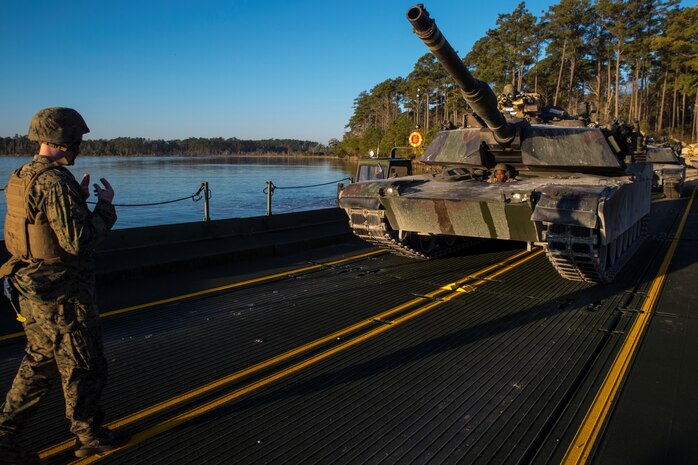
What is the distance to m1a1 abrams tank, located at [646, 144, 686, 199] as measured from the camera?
21875 mm

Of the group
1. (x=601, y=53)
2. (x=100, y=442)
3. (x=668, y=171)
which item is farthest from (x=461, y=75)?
(x=601, y=53)

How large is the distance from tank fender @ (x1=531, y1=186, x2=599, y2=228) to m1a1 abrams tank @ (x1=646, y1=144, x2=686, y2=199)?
17.6 meters

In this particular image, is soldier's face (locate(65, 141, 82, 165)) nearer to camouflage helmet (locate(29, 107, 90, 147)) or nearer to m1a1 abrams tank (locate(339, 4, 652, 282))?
camouflage helmet (locate(29, 107, 90, 147))

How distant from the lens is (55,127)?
2.98m

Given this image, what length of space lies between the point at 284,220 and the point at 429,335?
7201mm

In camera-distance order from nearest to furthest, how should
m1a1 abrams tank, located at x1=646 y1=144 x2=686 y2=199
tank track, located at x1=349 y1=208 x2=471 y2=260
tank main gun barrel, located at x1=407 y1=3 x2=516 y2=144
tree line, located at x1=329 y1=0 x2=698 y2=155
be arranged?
tank main gun barrel, located at x1=407 y1=3 x2=516 y2=144
tank track, located at x1=349 y1=208 x2=471 y2=260
m1a1 abrams tank, located at x1=646 y1=144 x2=686 y2=199
tree line, located at x1=329 y1=0 x2=698 y2=155

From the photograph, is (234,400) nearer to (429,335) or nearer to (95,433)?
(95,433)

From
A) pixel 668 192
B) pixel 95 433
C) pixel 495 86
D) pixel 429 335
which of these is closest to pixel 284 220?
pixel 429 335

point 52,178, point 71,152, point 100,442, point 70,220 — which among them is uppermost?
point 71,152

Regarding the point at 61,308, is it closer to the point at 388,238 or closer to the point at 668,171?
the point at 388,238

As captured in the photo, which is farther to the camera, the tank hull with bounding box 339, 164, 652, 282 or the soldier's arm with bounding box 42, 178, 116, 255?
the tank hull with bounding box 339, 164, 652, 282

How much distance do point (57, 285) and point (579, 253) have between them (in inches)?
231

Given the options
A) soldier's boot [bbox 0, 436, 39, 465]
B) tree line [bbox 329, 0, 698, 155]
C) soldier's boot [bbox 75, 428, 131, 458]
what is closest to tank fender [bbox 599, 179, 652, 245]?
soldier's boot [bbox 75, 428, 131, 458]

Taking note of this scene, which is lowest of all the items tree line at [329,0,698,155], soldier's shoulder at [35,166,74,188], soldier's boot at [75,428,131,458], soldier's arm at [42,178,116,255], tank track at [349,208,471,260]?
soldier's boot at [75,428,131,458]
